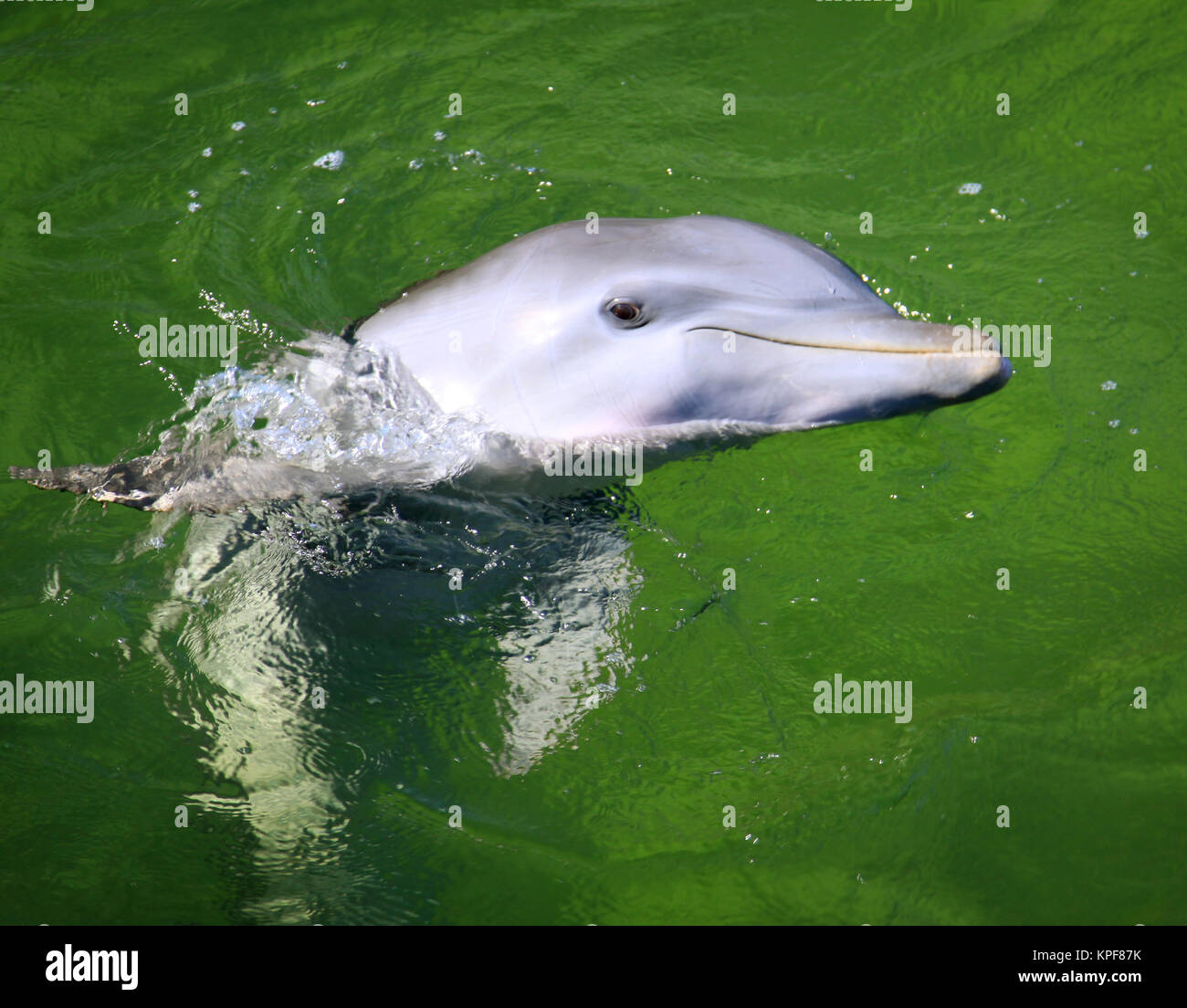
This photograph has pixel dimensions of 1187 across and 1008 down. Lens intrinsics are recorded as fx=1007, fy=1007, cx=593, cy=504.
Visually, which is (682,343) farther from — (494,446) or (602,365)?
(494,446)

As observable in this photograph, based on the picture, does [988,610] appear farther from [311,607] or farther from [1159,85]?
[1159,85]

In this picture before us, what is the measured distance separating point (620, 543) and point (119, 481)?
2.22 metres

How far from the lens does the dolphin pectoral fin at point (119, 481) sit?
12.4 ft

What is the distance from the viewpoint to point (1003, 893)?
14.1ft

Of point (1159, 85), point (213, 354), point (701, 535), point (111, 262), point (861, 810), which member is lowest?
point (861, 810)

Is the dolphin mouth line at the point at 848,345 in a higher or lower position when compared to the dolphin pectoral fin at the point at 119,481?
higher

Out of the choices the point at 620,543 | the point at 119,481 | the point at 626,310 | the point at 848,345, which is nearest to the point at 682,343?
the point at 626,310

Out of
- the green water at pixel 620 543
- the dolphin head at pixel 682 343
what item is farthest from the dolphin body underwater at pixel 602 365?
the green water at pixel 620 543

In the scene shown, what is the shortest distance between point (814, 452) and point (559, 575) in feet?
5.77

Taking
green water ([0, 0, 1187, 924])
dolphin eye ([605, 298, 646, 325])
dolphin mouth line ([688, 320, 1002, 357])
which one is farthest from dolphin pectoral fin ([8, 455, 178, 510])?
dolphin mouth line ([688, 320, 1002, 357])

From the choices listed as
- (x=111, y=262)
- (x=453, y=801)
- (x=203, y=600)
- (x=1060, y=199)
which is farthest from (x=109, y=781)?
(x=1060, y=199)

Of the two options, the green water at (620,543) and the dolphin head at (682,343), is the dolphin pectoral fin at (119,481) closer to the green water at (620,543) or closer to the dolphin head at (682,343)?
the green water at (620,543)

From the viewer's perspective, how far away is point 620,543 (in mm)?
4895
